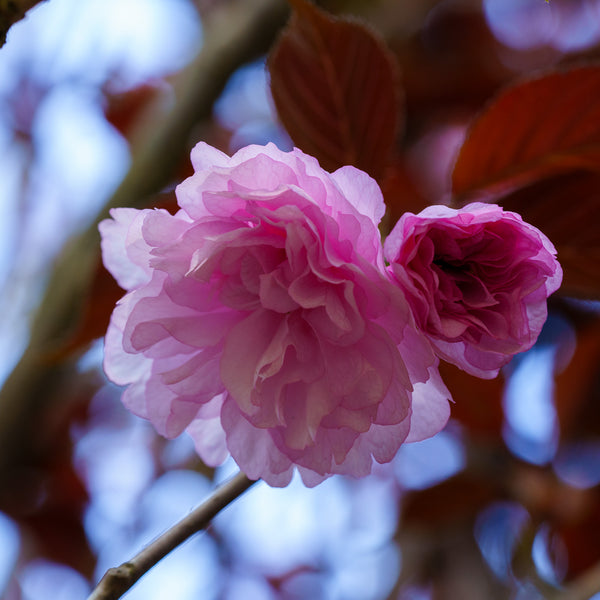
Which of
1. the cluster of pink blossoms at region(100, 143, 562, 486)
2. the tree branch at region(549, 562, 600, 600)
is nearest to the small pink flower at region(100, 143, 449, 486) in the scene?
the cluster of pink blossoms at region(100, 143, 562, 486)

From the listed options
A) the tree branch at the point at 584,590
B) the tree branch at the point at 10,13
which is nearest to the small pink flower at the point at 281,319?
the tree branch at the point at 10,13

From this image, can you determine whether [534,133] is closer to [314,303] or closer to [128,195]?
[314,303]

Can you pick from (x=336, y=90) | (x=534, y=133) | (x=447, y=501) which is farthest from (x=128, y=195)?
(x=447, y=501)

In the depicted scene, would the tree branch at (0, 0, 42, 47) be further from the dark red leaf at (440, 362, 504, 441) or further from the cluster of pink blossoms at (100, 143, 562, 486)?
the dark red leaf at (440, 362, 504, 441)

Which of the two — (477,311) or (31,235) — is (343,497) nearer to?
(31,235)

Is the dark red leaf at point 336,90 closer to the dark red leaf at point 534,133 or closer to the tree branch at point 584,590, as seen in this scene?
the dark red leaf at point 534,133
